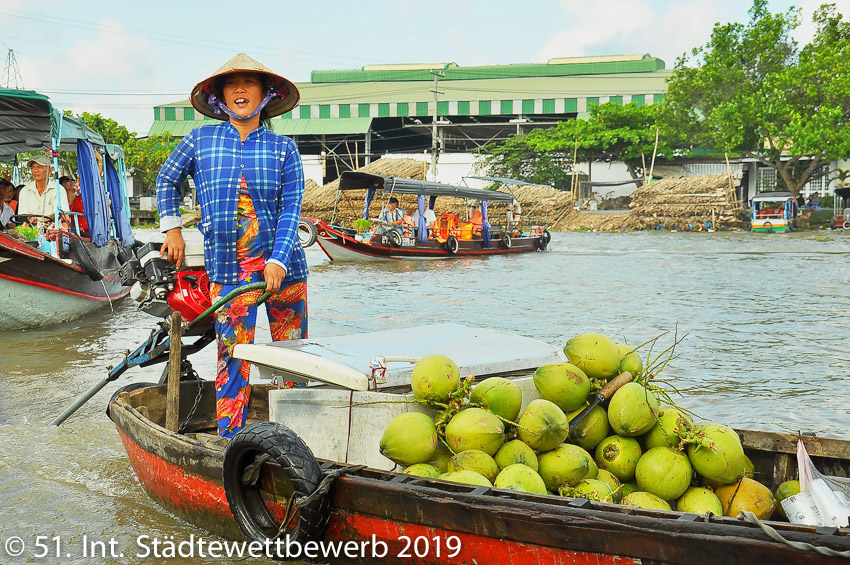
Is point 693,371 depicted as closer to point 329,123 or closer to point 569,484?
point 569,484

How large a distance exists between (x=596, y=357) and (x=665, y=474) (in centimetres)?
54

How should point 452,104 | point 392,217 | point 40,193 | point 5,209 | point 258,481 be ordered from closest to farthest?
point 258,481, point 40,193, point 5,209, point 392,217, point 452,104

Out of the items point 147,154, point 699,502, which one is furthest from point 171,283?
point 147,154

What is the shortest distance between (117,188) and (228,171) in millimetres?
8899

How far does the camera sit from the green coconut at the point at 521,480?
2.53 metres

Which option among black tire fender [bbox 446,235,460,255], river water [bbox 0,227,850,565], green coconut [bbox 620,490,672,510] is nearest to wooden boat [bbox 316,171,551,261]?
black tire fender [bbox 446,235,460,255]

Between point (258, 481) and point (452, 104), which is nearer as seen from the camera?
point (258, 481)

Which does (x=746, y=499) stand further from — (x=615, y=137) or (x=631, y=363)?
(x=615, y=137)

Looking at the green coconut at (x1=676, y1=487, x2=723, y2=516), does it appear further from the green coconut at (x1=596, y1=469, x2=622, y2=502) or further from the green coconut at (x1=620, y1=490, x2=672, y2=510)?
the green coconut at (x1=596, y1=469, x2=622, y2=502)

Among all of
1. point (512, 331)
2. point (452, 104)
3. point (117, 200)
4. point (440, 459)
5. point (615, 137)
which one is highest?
point (452, 104)

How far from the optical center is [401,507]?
2555 mm

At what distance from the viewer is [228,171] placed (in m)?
3.58

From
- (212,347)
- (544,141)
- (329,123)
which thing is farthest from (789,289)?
(329,123)

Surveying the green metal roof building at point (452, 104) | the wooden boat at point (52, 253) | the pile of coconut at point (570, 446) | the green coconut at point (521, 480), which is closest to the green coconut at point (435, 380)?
the pile of coconut at point (570, 446)
